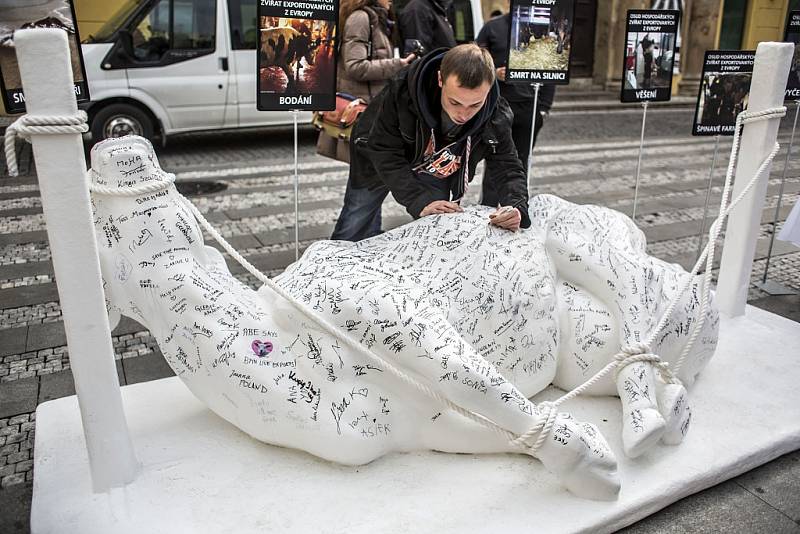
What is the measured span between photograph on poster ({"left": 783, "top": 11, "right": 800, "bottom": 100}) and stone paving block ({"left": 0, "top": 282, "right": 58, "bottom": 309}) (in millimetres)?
4653

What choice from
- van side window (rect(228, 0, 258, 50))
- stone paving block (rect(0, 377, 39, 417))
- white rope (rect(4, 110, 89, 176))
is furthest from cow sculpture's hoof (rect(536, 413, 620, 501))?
van side window (rect(228, 0, 258, 50))

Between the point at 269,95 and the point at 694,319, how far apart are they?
2.23 meters

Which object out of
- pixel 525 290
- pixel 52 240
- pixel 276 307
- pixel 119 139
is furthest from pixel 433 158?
pixel 52 240

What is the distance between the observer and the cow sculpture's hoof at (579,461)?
2258 millimetres

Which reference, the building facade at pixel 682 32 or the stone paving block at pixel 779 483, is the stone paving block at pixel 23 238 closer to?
the stone paving block at pixel 779 483

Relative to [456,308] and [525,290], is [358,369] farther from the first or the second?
[525,290]

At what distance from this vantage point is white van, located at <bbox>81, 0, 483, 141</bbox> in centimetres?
863

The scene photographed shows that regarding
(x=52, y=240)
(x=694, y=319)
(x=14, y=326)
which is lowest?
(x=14, y=326)

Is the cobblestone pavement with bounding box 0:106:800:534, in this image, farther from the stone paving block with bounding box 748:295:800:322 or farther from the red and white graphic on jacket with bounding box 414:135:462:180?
the red and white graphic on jacket with bounding box 414:135:462:180

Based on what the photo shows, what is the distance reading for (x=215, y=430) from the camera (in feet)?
8.60

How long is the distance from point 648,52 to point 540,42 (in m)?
0.71

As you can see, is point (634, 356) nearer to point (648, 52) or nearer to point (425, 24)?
point (648, 52)

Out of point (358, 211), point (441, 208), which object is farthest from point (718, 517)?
point (358, 211)

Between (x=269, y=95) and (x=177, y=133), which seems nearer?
(x=269, y=95)
